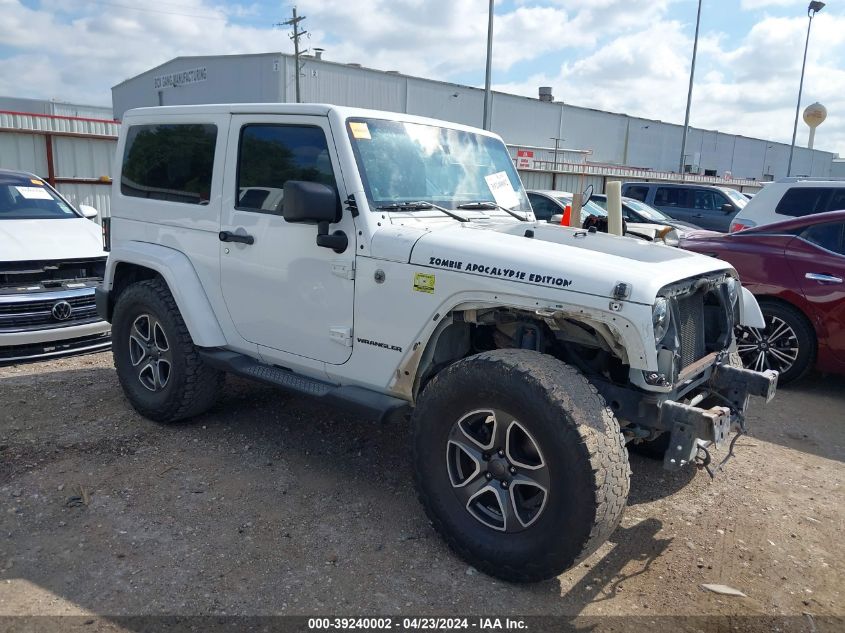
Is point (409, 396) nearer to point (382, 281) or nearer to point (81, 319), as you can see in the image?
point (382, 281)

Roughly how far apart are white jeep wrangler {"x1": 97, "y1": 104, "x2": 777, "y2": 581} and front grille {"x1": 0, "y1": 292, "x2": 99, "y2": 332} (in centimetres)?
145

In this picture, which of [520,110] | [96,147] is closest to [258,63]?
[520,110]

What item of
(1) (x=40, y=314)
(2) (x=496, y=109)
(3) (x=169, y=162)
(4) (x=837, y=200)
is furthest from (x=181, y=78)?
(3) (x=169, y=162)

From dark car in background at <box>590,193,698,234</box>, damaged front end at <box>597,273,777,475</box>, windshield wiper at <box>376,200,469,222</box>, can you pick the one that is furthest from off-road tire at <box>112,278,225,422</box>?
dark car in background at <box>590,193,698,234</box>

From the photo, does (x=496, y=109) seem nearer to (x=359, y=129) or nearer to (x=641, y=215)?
(x=641, y=215)

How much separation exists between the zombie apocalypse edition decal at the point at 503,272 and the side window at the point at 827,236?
4297 millimetres

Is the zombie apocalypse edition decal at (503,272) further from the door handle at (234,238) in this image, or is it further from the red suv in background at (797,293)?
the red suv in background at (797,293)

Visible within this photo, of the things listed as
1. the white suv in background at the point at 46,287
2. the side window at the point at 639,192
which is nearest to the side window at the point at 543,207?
the side window at the point at 639,192

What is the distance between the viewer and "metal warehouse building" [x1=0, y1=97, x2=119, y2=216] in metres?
13.2

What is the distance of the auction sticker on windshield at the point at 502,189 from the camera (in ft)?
14.5

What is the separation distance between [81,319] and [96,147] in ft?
31.8

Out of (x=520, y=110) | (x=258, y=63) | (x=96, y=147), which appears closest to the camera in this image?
(x=96, y=147)

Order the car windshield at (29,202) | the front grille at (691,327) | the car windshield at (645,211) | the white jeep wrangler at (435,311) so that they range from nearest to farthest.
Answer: the white jeep wrangler at (435,311) → the front grille at (691,327) → the car windshield at (29,202) → the car windshield at (645,211)

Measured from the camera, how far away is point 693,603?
3.01 meters
